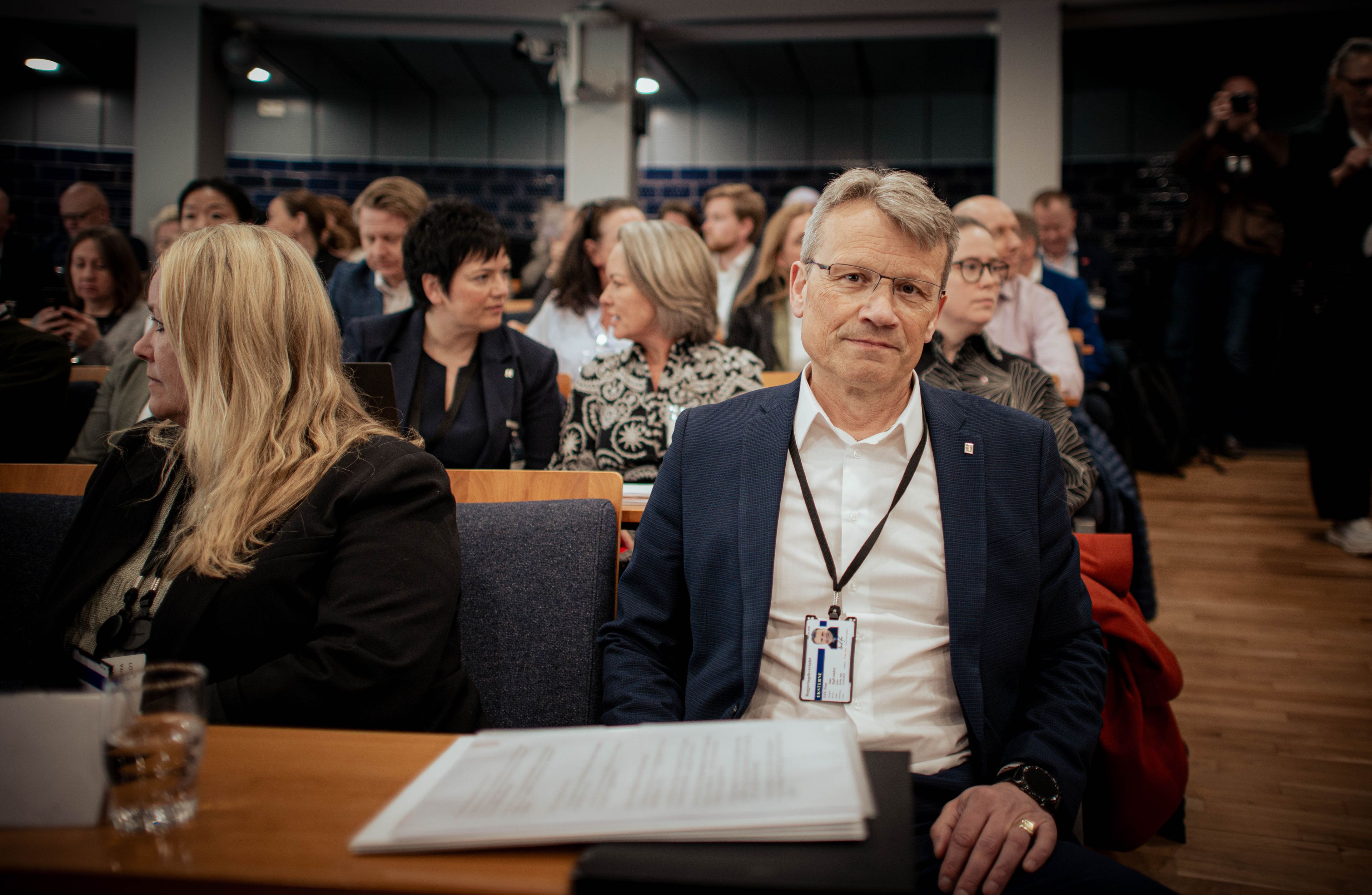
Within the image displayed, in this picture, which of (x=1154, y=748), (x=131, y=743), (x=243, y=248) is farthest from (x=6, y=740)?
(x=1154, y=748)

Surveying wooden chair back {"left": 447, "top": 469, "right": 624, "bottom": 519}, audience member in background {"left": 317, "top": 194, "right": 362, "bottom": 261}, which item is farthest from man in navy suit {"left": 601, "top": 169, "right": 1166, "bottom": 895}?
audience member in background {"left": 317, "top": 194, "right": 362, "bottom": 261}

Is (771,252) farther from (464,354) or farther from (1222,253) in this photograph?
(1222,253)

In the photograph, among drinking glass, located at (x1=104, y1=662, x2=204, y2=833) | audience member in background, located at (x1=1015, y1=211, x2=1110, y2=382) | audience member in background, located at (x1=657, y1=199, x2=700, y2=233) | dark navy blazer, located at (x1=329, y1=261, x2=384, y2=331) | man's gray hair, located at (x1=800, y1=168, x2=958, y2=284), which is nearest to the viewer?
drinking glass, located at (x1=104, y1=662, x2=204, y2=833)

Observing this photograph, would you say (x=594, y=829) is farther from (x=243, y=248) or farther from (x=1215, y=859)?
(x=1215, y=859)

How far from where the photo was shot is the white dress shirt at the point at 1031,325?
3.27m

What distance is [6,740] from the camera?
0.71m

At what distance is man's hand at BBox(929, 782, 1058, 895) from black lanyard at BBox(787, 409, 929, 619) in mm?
301

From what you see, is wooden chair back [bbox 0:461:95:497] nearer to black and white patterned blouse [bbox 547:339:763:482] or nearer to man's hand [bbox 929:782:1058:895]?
black and white patterned blouse [bbox 547:339:763:482]

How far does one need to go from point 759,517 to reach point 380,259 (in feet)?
10.9

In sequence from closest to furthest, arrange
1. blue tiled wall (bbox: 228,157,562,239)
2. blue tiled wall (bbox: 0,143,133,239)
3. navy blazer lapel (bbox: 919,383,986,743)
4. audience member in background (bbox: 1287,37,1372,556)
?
navy blazer lapel (bbox: 919,383,986,743) < audience member in background (bbox: 1287,37,1372,556) < blue tiled wall (bbox: 0,143,133,239) < blue tiled wall (bbox: 228,157,562,239)

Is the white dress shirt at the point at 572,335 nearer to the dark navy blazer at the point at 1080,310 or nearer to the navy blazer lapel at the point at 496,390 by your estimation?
the navy blazer lapel at the point at 496,390

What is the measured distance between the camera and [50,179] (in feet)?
29.1

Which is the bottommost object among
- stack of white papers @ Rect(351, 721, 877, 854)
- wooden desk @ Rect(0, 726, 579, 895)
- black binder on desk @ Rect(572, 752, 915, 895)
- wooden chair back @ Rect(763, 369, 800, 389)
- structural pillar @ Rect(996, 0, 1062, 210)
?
wooden desk @ Rect(0, 726, 579, 895)

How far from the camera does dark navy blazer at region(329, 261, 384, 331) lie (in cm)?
413
